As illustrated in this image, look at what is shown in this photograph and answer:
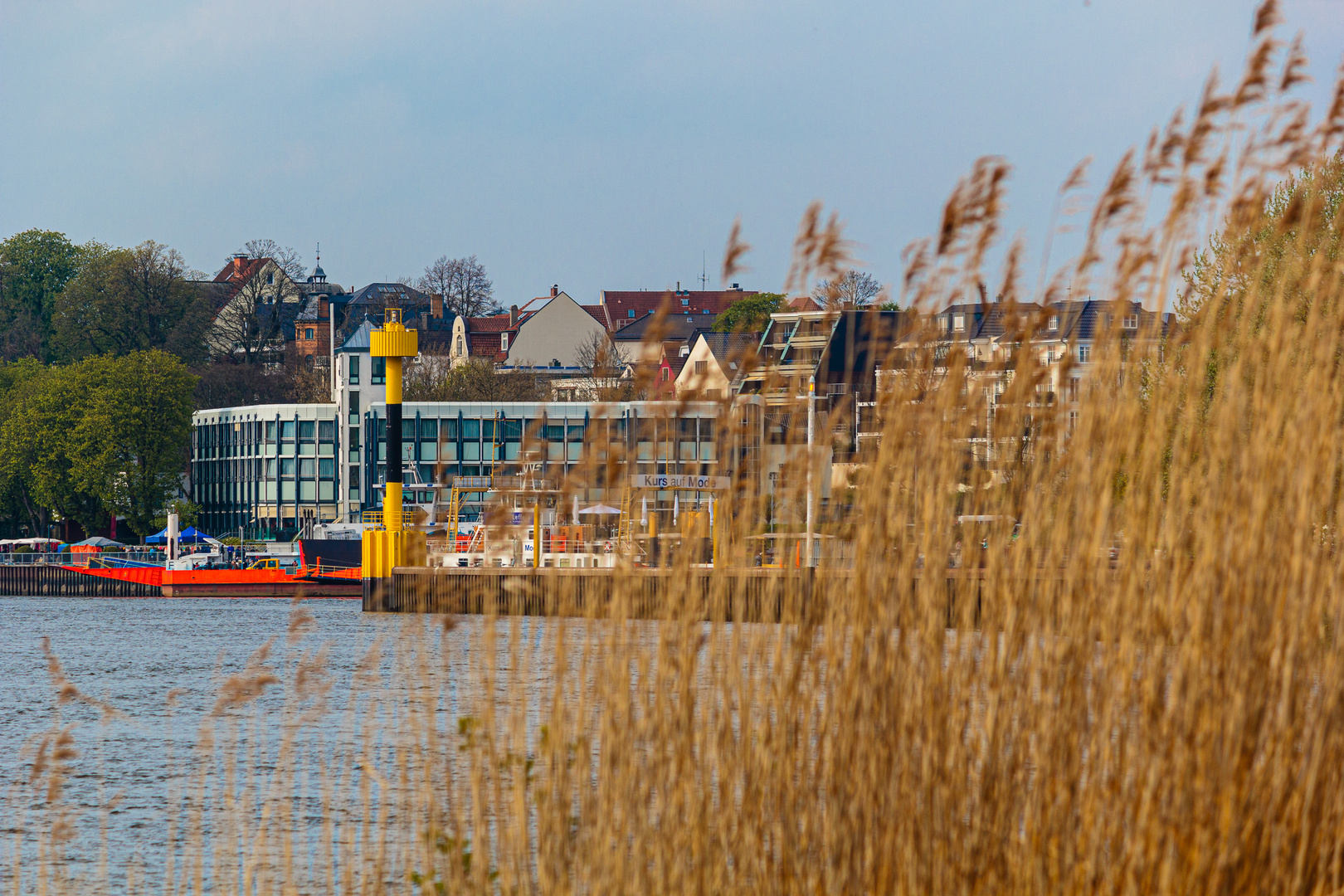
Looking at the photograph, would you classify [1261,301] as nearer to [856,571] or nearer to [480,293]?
[856,571]

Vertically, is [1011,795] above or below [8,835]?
above

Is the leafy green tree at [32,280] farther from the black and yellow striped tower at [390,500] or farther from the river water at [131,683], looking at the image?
the black and yellow striped tower at [390,500]

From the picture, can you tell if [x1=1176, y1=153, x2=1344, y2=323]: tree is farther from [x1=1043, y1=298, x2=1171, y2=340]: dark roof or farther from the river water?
the river water

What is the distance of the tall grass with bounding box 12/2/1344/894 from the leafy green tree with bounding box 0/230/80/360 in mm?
99021

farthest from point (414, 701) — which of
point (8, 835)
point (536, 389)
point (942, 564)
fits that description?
point (536, 389)

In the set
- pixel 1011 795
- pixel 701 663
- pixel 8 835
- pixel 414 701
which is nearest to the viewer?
pixel 1011 795

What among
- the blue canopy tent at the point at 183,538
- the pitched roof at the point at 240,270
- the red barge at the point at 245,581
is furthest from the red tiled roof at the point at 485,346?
the red barge at the point at 245,581

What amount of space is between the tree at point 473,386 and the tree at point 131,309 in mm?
14361

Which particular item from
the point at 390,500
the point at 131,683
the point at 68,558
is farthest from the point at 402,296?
the point at 131,683

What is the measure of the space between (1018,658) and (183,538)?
73295 mm

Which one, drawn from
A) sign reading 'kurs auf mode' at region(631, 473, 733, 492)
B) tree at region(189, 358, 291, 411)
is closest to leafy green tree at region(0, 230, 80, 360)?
tree at region(189, 358, 291, 411)

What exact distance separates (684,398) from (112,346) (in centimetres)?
9248

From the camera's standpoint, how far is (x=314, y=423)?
81125 millimetres

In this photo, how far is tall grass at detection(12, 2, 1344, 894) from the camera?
4.04m
